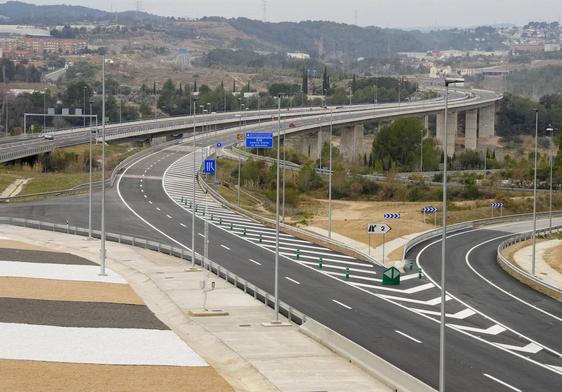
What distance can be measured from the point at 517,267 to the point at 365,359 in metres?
28.9

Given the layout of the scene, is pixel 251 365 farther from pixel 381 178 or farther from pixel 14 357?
pixel 381 178

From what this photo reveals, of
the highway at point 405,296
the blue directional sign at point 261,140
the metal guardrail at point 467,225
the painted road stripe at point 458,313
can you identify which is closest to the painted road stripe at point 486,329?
the highway at point 405,296

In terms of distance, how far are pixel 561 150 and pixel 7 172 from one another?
60.3 m

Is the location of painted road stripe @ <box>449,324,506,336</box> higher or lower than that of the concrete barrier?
lower

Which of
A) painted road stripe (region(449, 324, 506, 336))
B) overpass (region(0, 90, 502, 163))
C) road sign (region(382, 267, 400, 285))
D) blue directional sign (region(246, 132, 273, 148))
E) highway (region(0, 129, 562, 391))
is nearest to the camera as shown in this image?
highway (region(0, 129, 562, 391))

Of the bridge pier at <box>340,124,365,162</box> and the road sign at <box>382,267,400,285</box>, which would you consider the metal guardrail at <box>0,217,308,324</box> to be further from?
the bridge pier at <box>340,124,365,162</box>

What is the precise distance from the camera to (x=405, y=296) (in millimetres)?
54375

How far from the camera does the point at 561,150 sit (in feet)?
419

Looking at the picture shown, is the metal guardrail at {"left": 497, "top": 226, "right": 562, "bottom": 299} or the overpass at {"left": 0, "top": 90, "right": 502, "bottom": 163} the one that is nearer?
the metal guardrail at {"left": 497, "top": 226, "right": 562, "bottom": 299}

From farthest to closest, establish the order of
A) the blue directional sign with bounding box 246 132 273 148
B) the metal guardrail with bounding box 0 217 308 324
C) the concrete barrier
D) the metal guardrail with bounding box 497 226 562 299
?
the blue directional sign with bounding box 246 132 273 148 < the metal guardrail with bounding box 497 226 562 299 < the metal guardrail with bounding box 0 217 308 324 < the concrete barrier

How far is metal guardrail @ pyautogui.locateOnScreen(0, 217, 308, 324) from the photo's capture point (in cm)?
4725

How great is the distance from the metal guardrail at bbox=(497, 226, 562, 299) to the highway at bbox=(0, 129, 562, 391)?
66 cm

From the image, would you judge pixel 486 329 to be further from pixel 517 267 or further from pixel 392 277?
pixel 517 267

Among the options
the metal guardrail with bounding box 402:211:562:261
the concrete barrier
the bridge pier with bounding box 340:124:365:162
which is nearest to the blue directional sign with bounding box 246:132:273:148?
the metal guardrail with bounding box 402:211:562:261
